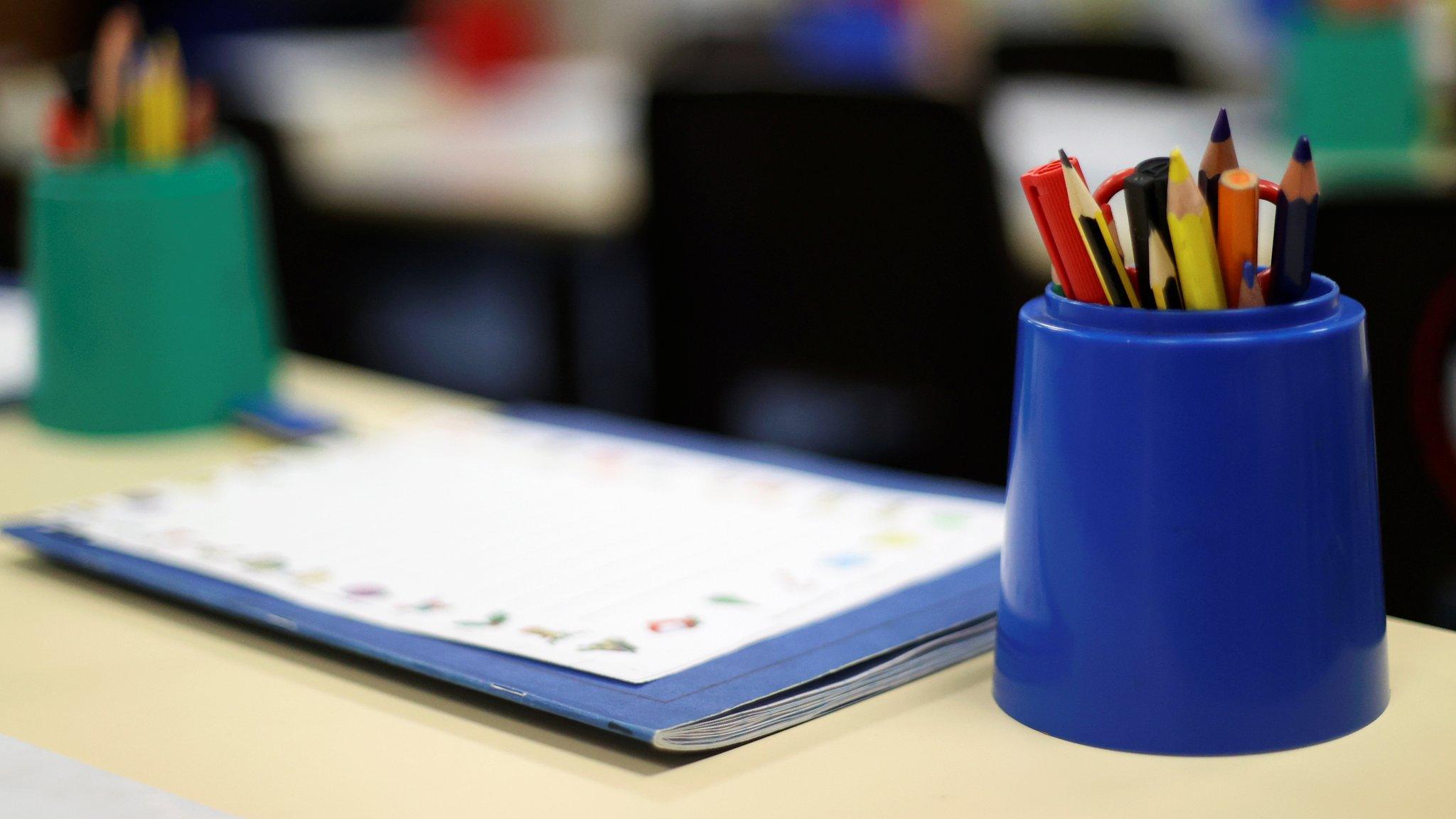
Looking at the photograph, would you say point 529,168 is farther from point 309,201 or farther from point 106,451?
point 106,451

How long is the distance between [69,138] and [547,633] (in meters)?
0.56

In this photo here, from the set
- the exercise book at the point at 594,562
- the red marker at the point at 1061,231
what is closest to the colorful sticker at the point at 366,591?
the exercise book at the point at 594,562

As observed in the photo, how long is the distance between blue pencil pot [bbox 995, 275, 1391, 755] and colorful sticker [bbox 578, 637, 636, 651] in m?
0.16

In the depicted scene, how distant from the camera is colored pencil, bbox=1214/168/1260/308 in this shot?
1.76ft

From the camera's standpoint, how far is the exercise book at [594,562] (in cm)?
62

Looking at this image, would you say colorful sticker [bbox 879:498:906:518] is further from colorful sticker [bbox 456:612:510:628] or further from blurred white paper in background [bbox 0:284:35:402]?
blurred white paper in background [bbox 0:284:35:402]

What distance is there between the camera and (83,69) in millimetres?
2426

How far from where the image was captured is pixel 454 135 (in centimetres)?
244

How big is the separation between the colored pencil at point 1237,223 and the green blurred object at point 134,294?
2.25 feet

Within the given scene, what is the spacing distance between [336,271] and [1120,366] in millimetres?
2133

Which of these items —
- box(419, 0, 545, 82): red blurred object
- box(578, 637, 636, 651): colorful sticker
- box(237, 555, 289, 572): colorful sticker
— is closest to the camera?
box(578, 637, 636, 651): colorful sticker

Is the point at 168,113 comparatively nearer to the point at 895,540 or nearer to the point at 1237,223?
the point at 895,540

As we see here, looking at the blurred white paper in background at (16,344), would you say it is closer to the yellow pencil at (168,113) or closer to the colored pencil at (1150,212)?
the yellow pencil at (168,113)

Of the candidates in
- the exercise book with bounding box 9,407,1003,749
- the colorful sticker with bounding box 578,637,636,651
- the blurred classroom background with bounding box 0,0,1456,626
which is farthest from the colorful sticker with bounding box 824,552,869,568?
the blurred classroom background with bounding box 0,0,1456,626
